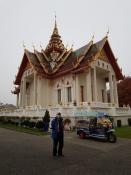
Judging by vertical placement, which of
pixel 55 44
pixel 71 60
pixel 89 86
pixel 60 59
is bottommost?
pixel 89 86

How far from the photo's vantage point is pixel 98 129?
1124cm

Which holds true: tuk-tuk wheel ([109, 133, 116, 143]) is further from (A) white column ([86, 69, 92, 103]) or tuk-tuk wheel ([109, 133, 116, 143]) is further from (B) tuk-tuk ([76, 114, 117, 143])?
(A) white column ([86, 69, 92, 103])

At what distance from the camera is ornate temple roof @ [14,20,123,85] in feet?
79.3

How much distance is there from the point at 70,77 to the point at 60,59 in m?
5.32

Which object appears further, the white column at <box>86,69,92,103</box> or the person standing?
the white column at <box>86,69,92,103</box>

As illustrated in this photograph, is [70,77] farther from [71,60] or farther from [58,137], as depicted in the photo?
[58,137]

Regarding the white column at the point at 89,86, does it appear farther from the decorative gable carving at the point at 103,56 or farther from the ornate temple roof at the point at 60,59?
the decorative gable carving at the point at 103,56

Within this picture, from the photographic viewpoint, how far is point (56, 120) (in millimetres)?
7645

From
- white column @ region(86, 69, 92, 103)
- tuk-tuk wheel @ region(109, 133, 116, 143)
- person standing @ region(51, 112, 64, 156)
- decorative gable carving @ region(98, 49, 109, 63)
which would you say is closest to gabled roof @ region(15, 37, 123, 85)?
decorative gable carving @ region(98, 49, 109, 63)

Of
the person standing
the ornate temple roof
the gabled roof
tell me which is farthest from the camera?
the ornate temple roof

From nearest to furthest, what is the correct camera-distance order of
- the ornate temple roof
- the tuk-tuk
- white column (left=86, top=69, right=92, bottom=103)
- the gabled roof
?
the tuk-tuk → white column (left=86, top=69, right=92, bottom=103) → the gabled roof → the ornate temple roof

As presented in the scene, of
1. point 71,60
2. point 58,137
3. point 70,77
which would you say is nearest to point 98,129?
point 58,137

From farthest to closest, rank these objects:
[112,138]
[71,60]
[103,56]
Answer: [71,60]
[103,56]
[112,138]

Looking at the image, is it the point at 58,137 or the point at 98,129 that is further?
the point at 98,129
